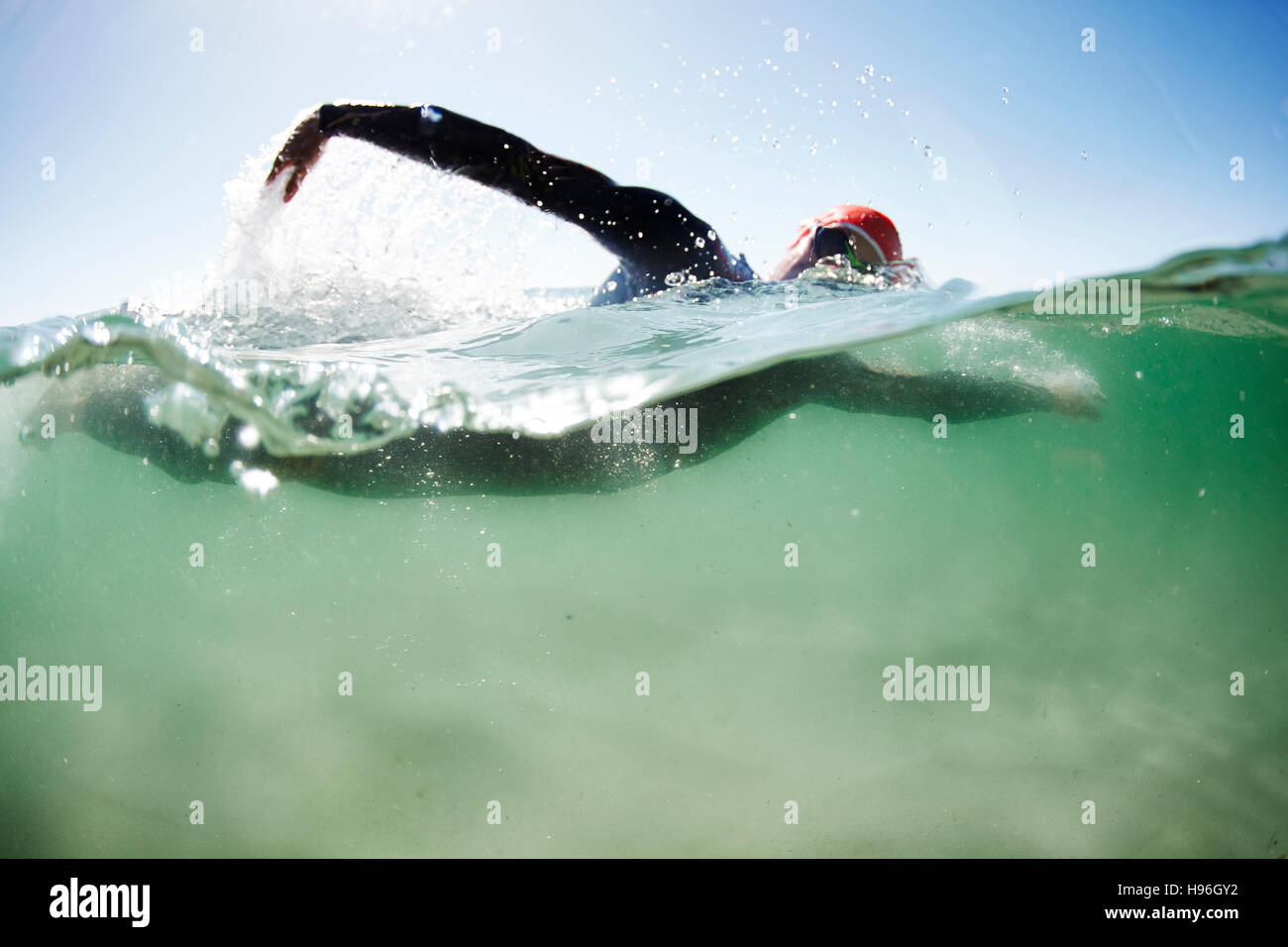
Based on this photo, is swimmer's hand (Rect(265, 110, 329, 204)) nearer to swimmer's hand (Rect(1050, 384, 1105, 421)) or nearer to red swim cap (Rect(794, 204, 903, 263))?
red swim cap (Rect(794, 204, 903, 263))

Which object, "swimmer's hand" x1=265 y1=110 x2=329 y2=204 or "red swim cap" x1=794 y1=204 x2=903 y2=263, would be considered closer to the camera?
"swimmer's hand" x1=265 y1=110 x2=329 y2=204

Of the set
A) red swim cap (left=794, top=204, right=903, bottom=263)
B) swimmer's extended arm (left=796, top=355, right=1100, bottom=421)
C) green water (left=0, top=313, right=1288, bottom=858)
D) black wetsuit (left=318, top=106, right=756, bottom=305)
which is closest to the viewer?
green water (left=0, top=313, right=1288, bottom=858)

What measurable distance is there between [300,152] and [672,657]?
389 cm

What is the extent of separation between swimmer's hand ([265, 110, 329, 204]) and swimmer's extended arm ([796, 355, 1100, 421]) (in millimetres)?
3508

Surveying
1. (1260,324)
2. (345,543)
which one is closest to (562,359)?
(345,543)

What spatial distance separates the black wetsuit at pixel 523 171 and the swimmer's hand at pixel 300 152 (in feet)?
0.23

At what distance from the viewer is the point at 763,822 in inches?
145

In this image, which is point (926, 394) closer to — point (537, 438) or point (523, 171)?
point (537, 438)

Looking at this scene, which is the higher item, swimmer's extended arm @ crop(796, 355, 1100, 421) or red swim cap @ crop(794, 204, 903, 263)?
red swim cap @ crop(794, 204, 903, 263)

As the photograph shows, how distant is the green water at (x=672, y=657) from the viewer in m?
3.74

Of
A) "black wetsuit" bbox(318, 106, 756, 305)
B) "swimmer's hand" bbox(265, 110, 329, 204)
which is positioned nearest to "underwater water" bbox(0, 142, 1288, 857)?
"black wetsuit" bbox(318, 106, 756, 305)

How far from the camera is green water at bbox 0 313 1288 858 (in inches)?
147

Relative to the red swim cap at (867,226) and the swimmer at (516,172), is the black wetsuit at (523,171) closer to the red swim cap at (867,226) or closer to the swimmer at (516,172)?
the swimmer at (516,172)
